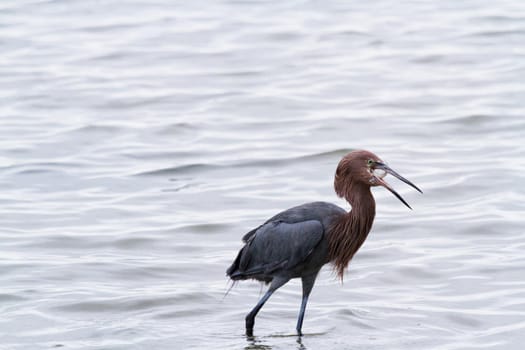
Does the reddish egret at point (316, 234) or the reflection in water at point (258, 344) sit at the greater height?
the reddish egret at point (316, 234)

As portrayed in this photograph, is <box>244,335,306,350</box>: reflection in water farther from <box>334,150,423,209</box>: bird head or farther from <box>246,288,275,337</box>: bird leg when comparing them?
<box>334,150,423,209</box>: bird head

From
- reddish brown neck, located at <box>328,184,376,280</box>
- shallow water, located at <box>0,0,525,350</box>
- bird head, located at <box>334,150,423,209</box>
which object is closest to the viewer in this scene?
bird head, located at <box>334,150,423,209</box>

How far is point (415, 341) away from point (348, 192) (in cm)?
111

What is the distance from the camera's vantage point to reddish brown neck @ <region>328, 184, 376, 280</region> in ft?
27.0

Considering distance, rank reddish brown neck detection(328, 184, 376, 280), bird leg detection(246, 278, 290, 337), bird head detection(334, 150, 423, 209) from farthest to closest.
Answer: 1. bird leg detection(246, 278, 290, 337)
2. reddish brown neck detection(328, 184, 376, 280)
3. bird head detection(334, 150, 423, 209)

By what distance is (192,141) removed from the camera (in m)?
14.6

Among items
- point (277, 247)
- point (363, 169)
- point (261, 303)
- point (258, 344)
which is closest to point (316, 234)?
point (277, 247)

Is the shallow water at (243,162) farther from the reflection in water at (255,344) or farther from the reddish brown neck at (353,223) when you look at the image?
the reddish brown neck at (353,223)

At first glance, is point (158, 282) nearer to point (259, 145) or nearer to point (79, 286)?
point (79, 286)

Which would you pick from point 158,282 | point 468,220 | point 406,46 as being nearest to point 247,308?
point 158,282

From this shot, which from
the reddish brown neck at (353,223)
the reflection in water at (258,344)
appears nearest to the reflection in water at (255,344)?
the reflection in water at (258,344)

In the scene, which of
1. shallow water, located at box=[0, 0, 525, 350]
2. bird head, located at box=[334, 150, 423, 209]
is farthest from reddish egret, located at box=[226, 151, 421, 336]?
shallow water, located at box=[0, 0, 525, 350]

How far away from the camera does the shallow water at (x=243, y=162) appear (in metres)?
9.00

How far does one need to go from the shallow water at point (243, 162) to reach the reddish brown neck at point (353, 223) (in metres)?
0.63
